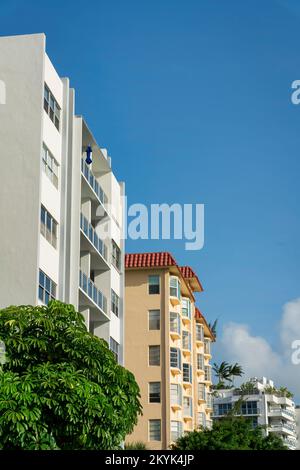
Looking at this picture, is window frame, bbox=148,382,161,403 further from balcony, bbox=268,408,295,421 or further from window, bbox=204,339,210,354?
balcony, bbox=268,408,295,421

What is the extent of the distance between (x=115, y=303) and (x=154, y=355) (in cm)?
1731

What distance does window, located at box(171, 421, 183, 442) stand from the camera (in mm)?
64500

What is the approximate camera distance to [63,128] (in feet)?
132

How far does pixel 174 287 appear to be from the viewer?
222ft

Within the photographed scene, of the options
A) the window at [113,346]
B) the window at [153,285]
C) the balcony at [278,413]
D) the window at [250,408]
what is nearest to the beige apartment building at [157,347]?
the window at [153,285]

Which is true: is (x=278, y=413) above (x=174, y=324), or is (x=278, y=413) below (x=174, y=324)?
above

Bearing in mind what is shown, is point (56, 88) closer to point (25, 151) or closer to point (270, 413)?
point (25, 151)

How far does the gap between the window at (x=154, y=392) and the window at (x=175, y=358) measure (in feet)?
6.11

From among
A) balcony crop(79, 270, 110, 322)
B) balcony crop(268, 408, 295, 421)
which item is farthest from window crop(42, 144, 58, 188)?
balcony crop(268, 408, 295, 421)

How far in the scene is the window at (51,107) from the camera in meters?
37.8

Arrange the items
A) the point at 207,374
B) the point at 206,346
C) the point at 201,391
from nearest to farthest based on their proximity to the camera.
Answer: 1. the point at 201,391
2. the point at 207,374
3. the point at 206,346

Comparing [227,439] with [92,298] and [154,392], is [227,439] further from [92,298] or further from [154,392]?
[92,298]

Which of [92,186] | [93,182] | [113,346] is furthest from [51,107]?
[113,346]
